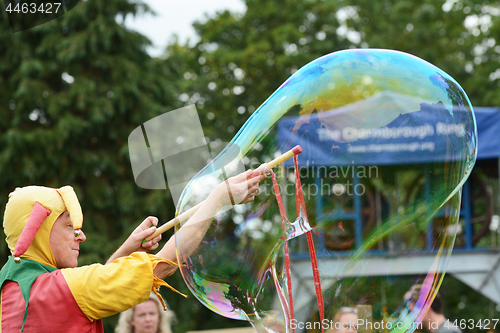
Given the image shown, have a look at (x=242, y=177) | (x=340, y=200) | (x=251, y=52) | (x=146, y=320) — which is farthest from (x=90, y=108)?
(x=242, y=177)

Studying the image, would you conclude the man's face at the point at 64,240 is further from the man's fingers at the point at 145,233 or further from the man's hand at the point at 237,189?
the man's hand at the point at 237,189

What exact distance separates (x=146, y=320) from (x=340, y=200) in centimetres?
158

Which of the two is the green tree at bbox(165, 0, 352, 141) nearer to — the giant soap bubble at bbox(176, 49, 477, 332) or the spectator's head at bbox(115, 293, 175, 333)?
the spectator's head at bbox(115, 293, 175, 333)

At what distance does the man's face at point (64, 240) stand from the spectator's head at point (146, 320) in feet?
5.59

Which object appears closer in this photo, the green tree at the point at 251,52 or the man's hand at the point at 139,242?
the man's hand at the point at 139,242

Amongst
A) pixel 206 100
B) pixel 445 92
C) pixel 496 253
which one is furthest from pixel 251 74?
pixel 445 92

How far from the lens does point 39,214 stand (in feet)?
6.18

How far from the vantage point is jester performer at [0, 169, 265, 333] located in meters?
1.84

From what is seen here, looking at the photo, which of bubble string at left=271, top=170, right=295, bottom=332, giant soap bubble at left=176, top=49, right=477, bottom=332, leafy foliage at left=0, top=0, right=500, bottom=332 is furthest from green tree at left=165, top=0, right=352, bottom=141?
bubble string at left=271, top=170, right=295, bottom=332

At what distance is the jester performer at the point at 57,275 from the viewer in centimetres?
184

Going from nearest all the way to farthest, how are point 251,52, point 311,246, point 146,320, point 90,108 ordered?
point 311,246 < point 146,320 < point 90,108 < point 251,52

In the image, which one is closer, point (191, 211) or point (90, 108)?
point (191, 211)

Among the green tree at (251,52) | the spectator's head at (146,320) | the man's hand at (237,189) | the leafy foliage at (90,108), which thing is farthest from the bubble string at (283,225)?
the green tree at (251,52)

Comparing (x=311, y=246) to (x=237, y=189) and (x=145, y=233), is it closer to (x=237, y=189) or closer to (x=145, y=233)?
(x=237, y=189)
